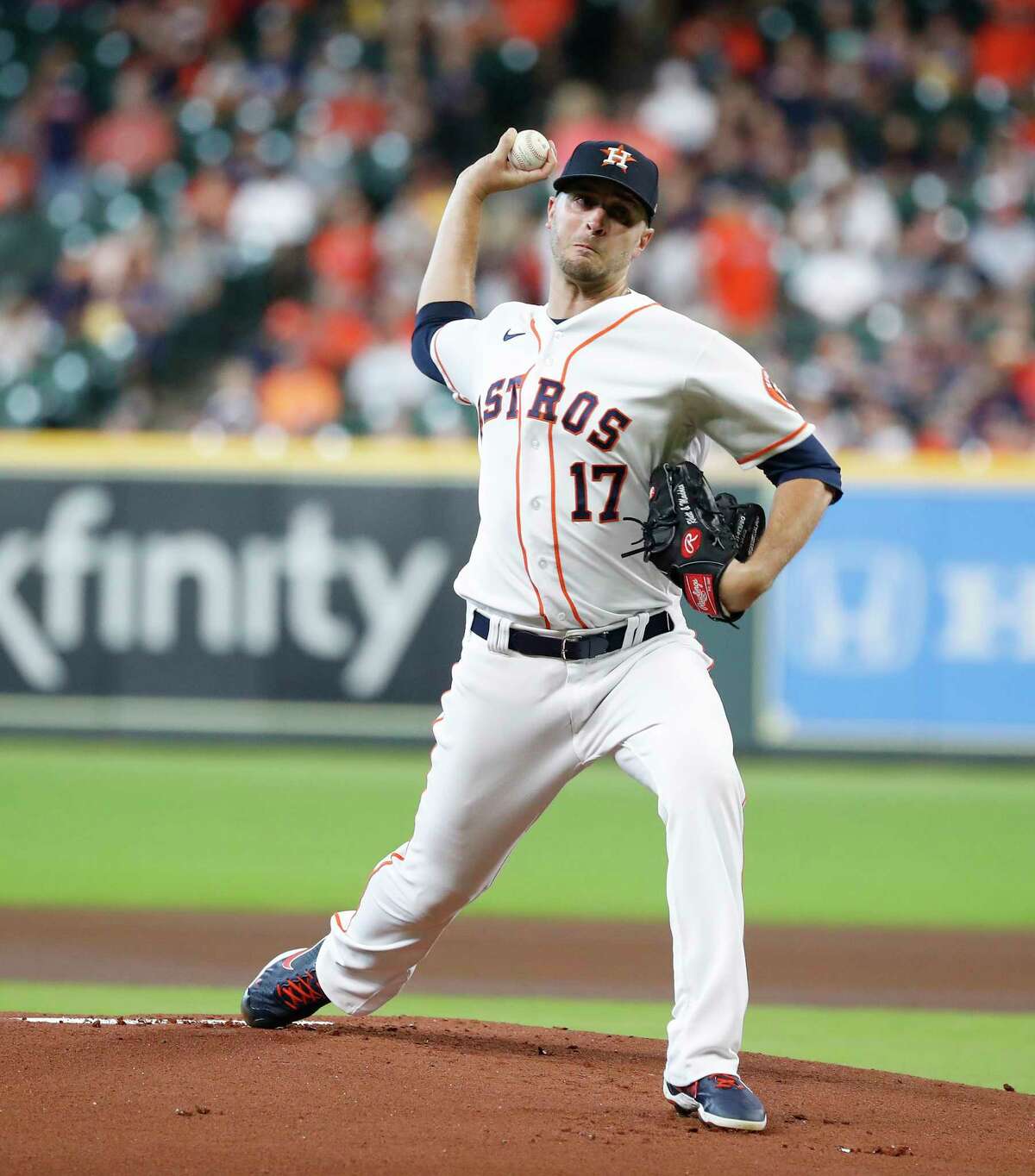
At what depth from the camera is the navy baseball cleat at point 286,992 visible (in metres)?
4.51

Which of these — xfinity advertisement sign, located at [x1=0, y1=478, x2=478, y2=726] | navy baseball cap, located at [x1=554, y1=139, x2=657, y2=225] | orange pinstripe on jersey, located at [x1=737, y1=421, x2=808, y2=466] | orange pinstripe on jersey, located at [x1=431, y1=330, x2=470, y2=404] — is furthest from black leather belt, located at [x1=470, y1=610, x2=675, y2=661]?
xfinity advertisement sign, located at [x1=0, y1=478, x2=478, y2=726]

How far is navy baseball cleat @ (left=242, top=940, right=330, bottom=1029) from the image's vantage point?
4.51 metres

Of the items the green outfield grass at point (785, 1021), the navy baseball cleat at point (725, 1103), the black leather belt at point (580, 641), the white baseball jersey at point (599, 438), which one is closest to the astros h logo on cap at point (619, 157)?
the white baseball jersey at point (599, 438)

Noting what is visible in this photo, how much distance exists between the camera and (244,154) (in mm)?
13461

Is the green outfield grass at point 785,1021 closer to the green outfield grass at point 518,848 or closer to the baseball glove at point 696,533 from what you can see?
the green outfield grass at point 518,848

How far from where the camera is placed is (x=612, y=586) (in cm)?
414

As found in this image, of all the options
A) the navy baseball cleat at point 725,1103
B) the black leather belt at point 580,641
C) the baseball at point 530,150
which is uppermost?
the baseball at point 530,150

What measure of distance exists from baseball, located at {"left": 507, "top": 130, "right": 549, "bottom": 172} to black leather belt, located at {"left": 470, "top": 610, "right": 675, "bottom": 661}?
122 cm

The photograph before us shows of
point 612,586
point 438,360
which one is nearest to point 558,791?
point 612,586

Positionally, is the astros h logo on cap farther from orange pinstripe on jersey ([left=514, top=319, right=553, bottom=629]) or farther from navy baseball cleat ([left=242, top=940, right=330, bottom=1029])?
navy baseball cleat ([left=242, top=940, right=330, bottom=1029])

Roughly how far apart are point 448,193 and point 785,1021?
8958 mm

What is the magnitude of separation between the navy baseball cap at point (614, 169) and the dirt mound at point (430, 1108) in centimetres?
200

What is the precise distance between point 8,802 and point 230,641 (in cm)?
195

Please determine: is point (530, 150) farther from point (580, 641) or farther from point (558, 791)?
point (558, 791)
